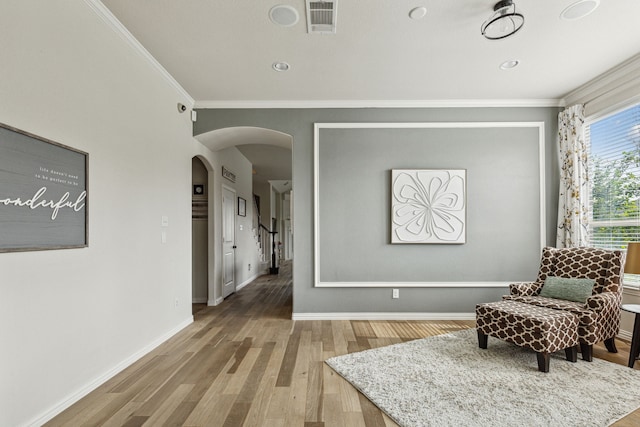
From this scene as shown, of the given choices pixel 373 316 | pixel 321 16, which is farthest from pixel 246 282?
pixel 321 16

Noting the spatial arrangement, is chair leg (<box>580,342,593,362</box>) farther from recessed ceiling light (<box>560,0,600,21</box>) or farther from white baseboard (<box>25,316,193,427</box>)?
white baseboard (<box>25,316,193,427</box>)

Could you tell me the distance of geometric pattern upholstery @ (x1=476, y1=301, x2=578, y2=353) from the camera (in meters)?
2.44

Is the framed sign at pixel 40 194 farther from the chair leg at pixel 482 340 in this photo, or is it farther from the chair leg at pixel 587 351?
the chair leg at pixel 587 351

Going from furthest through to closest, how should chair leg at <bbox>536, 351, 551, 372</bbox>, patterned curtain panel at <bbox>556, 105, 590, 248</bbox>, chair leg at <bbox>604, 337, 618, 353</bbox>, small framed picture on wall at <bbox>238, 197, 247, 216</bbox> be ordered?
small framed picture on wall at <bbox>238, 197, 247, 216</bbox>, patterned curtain panel at <bbox>556, 105, 590, 248</bbox>, chair leg at <bbox>604, 337, 618, 353</bbox>, chair leg at <bbox>536, 351, 551, 372</bbox>

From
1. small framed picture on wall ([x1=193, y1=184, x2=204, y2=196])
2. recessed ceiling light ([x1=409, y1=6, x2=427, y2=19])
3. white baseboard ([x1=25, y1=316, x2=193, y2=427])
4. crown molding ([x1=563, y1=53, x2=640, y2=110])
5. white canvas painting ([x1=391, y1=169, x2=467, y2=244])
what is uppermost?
recessed ceiling light ([x1=409, y1=6, x2=427, y2=19])

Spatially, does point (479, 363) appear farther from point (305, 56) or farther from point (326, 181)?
point (305, 56)

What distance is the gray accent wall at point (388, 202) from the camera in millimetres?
4027

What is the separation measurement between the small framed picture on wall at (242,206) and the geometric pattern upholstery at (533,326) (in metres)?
4.83

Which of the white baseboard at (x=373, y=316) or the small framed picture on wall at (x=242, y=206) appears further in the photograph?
the small framed picture on wall at (x=242, y=206)

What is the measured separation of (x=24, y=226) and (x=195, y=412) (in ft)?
4.95

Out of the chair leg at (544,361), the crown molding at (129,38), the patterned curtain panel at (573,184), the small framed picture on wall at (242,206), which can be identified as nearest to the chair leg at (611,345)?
the chair leg at (544,361)

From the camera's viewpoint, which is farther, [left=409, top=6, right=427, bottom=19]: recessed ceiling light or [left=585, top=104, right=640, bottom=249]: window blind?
[left=585, top=104, right=640, bottom=249]: window blind

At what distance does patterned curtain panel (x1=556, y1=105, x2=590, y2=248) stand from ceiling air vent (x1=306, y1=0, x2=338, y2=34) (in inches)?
129

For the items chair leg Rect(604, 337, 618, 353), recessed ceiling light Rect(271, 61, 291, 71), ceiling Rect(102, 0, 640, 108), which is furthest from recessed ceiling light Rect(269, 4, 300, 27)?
chair leg Rect(604, 337, 618, 353)
